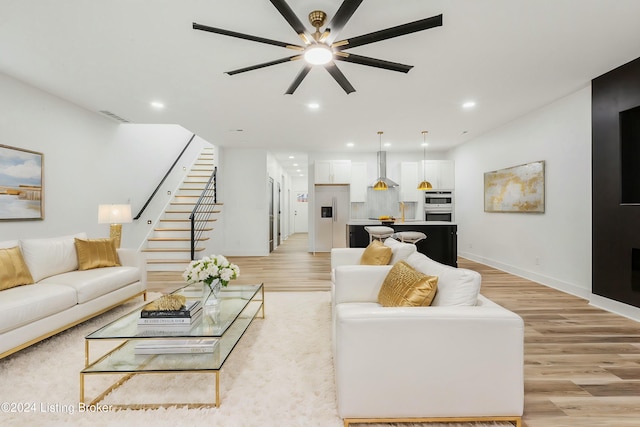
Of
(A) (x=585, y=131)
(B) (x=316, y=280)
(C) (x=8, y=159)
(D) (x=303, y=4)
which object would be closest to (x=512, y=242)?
(A) (x=585, y=131)

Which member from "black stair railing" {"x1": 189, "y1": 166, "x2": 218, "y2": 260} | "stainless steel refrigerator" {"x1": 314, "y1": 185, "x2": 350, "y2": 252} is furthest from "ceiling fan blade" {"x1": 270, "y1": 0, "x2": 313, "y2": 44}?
"stainless steel refrigerator" {"x1": 314, "y1": 185, "x2": 350, "y2": 252}

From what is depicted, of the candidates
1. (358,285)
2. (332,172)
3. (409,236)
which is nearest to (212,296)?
(358,285)

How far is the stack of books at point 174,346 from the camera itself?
202 cm

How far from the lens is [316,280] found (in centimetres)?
505

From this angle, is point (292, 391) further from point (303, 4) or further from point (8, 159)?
point (8, 159)

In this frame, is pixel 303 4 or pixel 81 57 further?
pixel 81 57

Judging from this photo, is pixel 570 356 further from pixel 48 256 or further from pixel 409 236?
pixel 48 256

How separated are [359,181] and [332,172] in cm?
75

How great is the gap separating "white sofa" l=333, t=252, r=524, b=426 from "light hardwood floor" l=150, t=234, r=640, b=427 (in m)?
0.13

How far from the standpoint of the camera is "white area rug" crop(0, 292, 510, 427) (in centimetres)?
169

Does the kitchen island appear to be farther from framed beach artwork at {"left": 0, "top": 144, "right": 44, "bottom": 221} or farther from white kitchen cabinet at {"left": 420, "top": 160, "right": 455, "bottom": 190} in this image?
framed beach artwork at {"left": 0, "top": 144, "right": 44, "bottom": 221}

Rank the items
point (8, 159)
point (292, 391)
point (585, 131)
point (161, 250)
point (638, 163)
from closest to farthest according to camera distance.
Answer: point (292, 391), point (638, 163), point (8, 159), point (585, 131), point (161, 250)

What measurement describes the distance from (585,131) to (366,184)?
466 cm

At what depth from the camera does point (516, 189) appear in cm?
537
